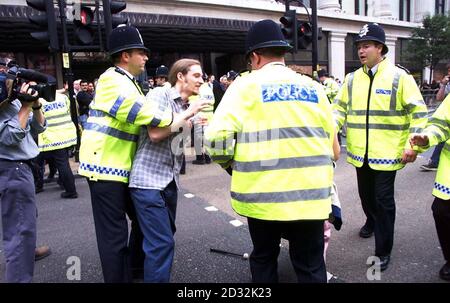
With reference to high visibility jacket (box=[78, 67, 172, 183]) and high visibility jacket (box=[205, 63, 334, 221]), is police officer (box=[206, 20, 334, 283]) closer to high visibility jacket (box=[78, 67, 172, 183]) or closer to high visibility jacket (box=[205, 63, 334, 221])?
high visibility jacket (box=[205, 63, 334, 221])

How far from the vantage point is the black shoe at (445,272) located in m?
3.25

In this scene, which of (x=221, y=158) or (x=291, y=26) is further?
(x=291, y=26)

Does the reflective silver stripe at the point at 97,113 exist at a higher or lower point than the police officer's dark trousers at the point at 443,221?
higher

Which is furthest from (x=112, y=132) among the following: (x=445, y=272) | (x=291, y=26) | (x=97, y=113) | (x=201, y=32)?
(x=201, y=32)

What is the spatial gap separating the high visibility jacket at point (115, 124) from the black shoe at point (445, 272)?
8.28ft

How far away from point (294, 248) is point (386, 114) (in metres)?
1.80

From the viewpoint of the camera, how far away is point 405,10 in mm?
29688

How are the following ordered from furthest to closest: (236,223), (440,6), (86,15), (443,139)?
1. (440,6)
2. (86,15)
3. (236,223)
4. (443,139)

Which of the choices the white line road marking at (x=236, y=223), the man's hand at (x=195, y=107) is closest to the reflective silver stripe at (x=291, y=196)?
the man's hand at (x=195, y=107)

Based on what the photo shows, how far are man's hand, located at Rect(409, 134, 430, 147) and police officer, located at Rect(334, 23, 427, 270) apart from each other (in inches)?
11.7

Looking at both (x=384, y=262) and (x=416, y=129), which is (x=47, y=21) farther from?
(x=384, y=262)

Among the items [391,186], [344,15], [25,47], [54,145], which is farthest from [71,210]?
[344,15]

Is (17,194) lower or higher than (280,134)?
lower

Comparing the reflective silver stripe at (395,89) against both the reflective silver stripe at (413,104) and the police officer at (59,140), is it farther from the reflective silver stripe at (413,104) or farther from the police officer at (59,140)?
the police officer at (59,140)
